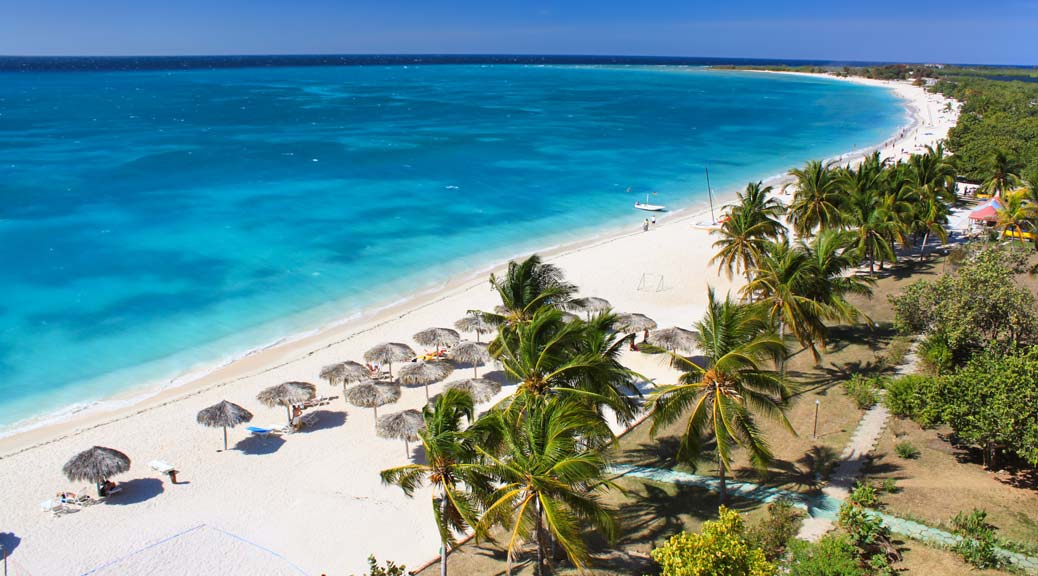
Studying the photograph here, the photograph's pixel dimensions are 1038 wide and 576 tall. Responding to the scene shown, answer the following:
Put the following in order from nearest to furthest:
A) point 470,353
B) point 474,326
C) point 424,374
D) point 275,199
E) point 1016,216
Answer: point 424,374, point 470,353, point 474,326, point 1016,216, point 275,199

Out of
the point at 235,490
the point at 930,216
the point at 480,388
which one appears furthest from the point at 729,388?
the point at 930,216

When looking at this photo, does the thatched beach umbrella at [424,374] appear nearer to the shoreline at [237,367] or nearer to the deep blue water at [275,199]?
the shoreline at [237,367]

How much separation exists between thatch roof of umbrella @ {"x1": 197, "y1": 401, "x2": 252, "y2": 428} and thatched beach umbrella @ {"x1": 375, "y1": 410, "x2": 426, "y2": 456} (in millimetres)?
4244

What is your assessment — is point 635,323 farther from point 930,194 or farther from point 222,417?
point 930,194

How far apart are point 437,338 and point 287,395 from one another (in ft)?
18.1

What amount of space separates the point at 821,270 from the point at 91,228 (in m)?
42.1

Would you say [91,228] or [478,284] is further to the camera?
[91,228]

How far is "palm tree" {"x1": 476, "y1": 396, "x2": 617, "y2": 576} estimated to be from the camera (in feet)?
35.0

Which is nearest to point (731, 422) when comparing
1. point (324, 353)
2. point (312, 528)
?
point (312, 528)

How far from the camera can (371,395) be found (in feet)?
64.0

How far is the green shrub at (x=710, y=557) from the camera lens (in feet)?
31.1

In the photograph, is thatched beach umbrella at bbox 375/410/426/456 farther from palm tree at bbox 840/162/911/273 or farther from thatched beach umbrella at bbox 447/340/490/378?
palm tree at bbox 840/162/911/273

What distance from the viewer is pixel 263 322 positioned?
95.2 ft

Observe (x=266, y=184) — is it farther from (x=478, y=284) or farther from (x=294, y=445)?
(x=294, y=445)
